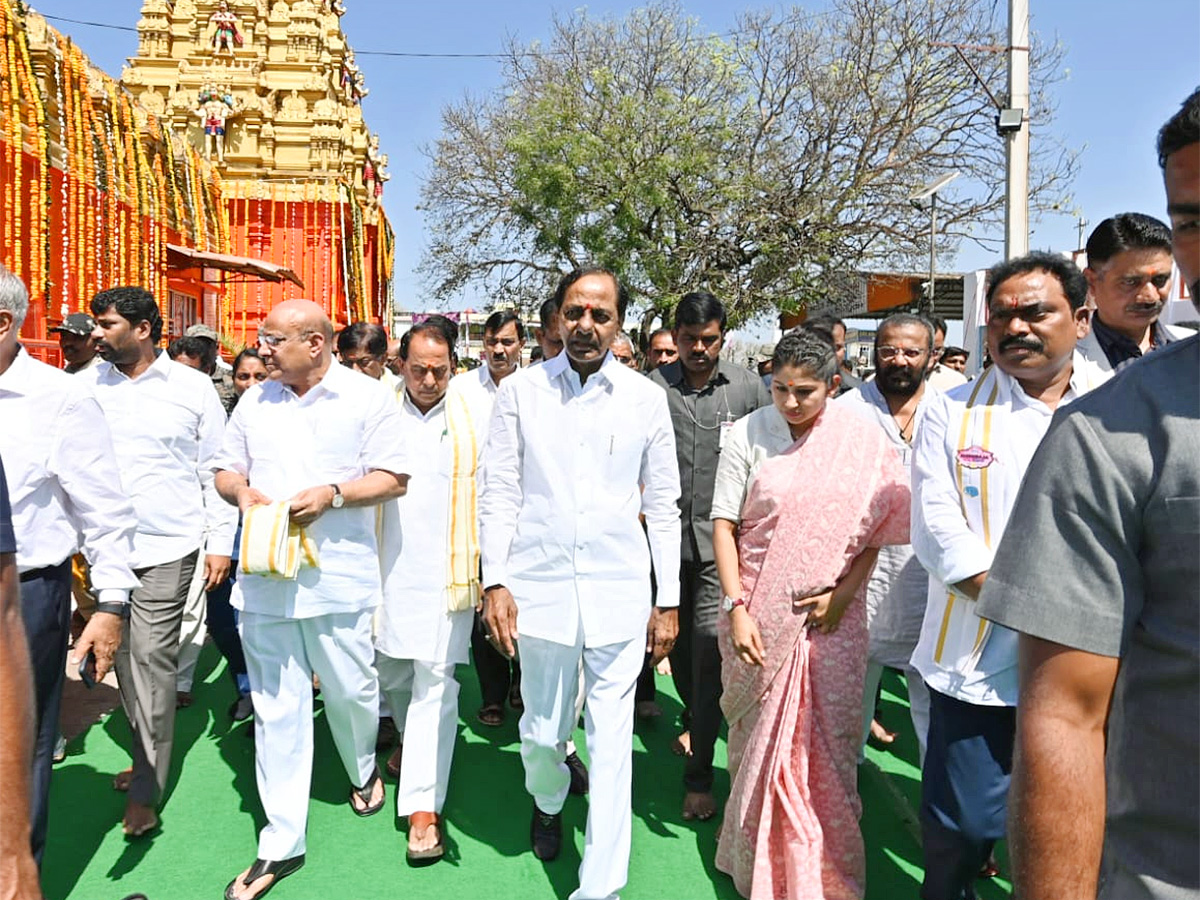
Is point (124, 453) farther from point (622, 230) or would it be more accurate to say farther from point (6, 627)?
point (622, 230)

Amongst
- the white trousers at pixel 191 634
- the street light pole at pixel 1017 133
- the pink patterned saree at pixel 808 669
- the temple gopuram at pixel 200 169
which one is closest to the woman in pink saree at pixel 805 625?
the pink patterned saree at pixel 808 669

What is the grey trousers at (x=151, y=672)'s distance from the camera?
126 inches

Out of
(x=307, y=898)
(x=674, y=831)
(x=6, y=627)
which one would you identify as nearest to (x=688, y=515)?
(x=674, y=831)

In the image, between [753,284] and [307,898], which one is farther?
[753,284]

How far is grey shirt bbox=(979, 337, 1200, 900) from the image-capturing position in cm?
101

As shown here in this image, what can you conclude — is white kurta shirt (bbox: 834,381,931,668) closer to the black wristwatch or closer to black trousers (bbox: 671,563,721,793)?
black trousers (bbox: 671,563,721,793)

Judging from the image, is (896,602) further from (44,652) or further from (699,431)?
(44,652)

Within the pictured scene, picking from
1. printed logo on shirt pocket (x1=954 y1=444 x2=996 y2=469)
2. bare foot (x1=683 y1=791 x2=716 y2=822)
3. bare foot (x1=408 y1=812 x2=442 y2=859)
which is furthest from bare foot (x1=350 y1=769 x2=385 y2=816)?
printed logo on shirt pocket (x1=954 y1=444 x2=996 y2=469)

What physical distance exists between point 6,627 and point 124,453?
2.11 m

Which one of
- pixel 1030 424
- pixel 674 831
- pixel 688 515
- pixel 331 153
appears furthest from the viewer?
pixel 331 153

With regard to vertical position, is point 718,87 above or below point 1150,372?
above

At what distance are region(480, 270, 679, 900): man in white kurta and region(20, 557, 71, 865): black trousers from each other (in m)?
1.25

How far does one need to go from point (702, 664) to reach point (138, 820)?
210cm

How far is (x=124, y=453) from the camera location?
137 inches
